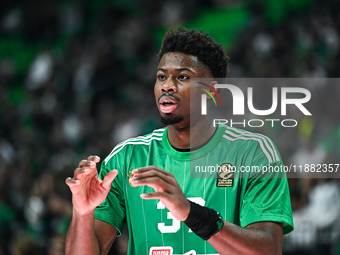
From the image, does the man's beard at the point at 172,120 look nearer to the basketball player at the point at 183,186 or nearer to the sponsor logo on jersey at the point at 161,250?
the basketball player at the point at 183,186

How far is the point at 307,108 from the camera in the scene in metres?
5.84

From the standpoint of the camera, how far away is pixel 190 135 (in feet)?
9.53

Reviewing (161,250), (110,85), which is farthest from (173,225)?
(110,85)

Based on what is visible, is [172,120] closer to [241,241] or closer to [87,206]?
[87,206]

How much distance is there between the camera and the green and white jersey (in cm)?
263

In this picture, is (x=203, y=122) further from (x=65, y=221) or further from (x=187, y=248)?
(x=65, y=221)

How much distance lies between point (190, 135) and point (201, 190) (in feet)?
1.08

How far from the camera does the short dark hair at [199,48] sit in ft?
9.27

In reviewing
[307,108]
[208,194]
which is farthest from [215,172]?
[307,108]

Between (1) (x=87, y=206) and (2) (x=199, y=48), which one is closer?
(1) (x=87, y=206)

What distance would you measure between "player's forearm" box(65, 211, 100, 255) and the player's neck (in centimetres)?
65

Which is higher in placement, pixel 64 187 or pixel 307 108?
pixel 307 108

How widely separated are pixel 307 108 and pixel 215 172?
11.0 ft

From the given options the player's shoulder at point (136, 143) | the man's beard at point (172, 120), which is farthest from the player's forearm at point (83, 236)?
the man's beard at point (172, 120)
